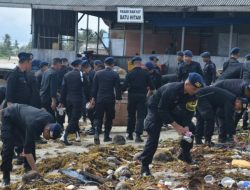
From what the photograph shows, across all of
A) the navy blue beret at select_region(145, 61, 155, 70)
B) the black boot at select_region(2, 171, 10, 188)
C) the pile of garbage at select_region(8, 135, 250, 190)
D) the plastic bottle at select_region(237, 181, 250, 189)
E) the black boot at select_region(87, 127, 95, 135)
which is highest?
the navy blue beret at select_region(145, 61, 155, 70)

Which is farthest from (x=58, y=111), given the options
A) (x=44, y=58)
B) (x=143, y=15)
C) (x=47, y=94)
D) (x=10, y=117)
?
(x=44, y=58)

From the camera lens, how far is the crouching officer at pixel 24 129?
22.9ft

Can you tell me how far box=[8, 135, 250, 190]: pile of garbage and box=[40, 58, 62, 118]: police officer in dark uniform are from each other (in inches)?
109

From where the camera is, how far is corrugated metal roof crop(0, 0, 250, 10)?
22.5m

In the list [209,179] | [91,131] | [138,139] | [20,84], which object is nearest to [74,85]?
[138,139]

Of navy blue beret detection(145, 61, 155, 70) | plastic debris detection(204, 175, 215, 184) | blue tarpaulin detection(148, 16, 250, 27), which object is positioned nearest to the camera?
plastic debris detection(204, 175, 215, 184)

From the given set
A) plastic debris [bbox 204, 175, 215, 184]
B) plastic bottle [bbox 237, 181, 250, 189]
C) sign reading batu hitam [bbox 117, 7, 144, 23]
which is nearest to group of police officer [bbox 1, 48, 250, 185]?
plastic debris [bbox 204, 175, 215, 184]

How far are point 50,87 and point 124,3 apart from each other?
13.4 metres

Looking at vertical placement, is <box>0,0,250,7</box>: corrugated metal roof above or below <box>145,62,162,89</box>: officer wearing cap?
above

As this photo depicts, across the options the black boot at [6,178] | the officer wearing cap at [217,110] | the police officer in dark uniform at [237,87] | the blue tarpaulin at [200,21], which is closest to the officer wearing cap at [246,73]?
the police officer in dark uniform at [237,87]

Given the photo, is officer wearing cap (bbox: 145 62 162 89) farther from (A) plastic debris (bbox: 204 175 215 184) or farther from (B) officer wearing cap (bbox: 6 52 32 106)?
(A) plastic debris (bbox: 204 175 215 184)

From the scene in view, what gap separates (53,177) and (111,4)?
18234mm

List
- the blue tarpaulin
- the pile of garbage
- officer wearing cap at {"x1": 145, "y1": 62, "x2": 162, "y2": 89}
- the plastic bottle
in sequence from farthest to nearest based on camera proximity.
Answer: the blue tarpaulin < officer wearing cap at {"x1": 145, "y1": 62, "x2": 162, "y2": 89} < the pile of garbage < the plastic bottle

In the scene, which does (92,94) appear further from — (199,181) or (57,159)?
(199,181)
